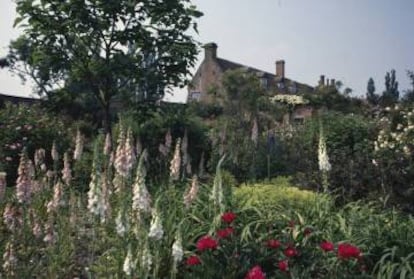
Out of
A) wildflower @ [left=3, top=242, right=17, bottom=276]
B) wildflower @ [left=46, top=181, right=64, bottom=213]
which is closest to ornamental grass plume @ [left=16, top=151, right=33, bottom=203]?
wildflower @ [left=46, top=181, right=64, bottom=213]

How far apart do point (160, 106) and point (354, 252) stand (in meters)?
9.75

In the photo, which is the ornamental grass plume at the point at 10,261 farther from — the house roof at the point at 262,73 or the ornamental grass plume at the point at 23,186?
the house roof at the point at 262,73

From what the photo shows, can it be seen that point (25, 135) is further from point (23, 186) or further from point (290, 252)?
point (290, 252)

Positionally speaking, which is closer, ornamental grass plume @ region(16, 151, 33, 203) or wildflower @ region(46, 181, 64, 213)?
ornamental grass plume @ region(16, 151, 33, 203)

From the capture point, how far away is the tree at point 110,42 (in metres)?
11.6

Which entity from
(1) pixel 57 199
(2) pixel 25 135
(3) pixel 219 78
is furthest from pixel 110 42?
(3) pixel 219 78

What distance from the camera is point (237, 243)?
4566 millimetres

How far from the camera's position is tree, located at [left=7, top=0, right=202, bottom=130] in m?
11.6

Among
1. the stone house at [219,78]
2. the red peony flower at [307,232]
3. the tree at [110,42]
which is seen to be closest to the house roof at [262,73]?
the stone house at [219,78]

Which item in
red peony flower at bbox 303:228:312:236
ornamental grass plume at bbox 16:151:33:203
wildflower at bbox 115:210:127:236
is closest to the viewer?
wildflower at bbox 115:210:127:236

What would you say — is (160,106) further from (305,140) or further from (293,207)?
(293,207)

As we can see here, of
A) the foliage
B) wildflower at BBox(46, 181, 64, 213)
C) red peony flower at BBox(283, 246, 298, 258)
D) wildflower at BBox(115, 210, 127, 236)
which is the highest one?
the foliage

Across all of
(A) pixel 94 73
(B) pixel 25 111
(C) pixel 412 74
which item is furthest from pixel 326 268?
(C) pixel 412 74

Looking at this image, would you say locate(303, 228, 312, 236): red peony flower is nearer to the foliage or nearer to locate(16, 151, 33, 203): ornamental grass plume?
locate(16, 151, 33, 203): ornamental grass plume
